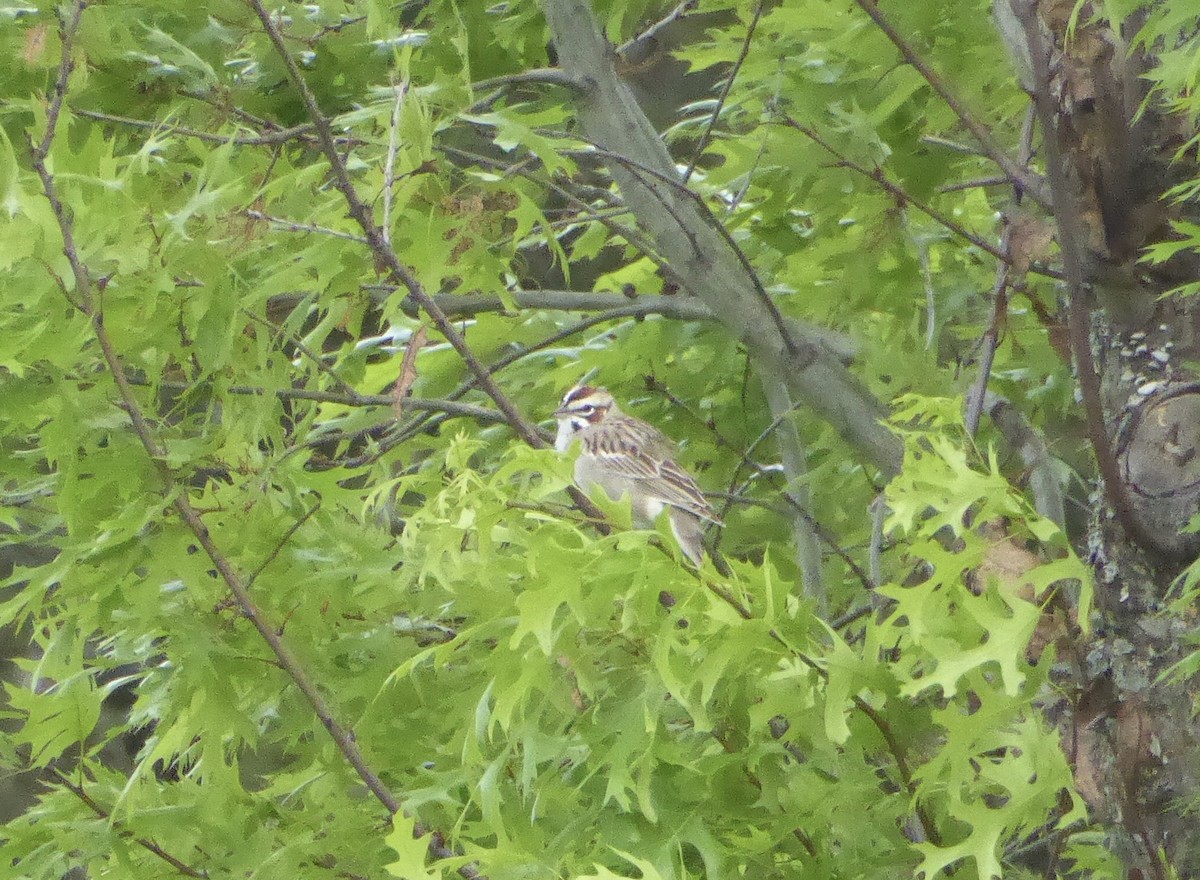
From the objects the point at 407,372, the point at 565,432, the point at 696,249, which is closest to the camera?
the point at 407,372

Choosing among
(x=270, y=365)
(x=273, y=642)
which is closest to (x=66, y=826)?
(x=273, y=642)

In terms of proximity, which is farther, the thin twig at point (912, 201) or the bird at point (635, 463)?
the bird at point (635, 463)

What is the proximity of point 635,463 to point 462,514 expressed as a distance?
3614 mm

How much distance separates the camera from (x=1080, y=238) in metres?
3.48

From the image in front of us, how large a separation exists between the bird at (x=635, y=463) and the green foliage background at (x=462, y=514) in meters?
0.44

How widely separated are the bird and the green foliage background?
0.44m

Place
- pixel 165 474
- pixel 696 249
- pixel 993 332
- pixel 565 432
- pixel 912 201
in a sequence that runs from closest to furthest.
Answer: pixel 165 474 → pixel 993 332 → pixel 912 201 → pixel 696 249 → pixel 565 432

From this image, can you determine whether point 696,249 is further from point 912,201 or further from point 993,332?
point 993,332

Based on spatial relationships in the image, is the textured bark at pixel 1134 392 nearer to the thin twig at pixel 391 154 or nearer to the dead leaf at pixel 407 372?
the thin twig at pixel 391 154

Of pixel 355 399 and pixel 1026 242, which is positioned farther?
pixel 355 399

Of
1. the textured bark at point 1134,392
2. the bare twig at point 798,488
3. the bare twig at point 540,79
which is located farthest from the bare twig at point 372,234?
the bare twig at point 798,488

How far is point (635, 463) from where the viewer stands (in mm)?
5977

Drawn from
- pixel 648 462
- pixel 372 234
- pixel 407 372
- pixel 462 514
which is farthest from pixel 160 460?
pixel 648 462

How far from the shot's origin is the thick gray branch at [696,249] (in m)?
4.12
